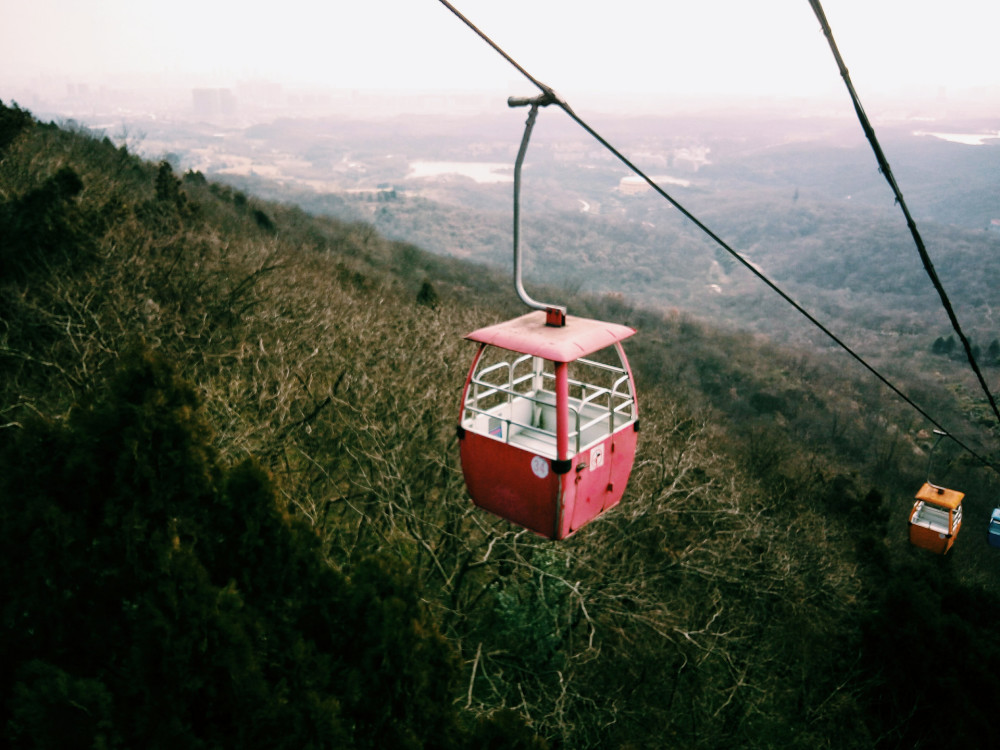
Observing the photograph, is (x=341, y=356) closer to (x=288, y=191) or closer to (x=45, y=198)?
(x=45, y=198)

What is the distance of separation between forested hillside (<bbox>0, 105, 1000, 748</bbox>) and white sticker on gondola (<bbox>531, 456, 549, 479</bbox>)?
195 centimetres

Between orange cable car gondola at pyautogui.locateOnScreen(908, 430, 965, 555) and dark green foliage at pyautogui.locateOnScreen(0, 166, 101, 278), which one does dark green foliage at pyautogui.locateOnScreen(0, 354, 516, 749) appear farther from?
dark green foliage at pyautogui.locateOnScreen(0, 166, 101, 278)

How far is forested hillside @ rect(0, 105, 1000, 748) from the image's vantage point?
5859mm

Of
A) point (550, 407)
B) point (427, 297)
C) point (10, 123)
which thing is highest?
point (10, 123)

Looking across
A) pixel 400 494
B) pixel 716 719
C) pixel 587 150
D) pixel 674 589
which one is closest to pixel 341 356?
pixel 400 494

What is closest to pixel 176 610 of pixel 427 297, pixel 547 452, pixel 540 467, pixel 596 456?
pixel 540 467

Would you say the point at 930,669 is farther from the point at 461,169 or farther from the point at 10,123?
the point at 461,169

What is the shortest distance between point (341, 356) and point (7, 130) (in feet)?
42.0

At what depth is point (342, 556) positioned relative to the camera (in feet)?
53.7

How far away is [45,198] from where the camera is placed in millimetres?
18156

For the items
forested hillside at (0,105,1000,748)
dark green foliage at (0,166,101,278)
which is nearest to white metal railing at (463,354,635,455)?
forested hillside at (0,105,1000,748)

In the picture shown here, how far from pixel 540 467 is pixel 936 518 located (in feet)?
50.8

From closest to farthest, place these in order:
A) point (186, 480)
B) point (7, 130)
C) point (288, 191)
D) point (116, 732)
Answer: point (116, 732), point (186, 480), point (7, 130), point (288, 191)

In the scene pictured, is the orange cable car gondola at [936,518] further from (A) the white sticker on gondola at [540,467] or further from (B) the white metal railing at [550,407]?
(A) the white sticker on gondola at [540,467]
